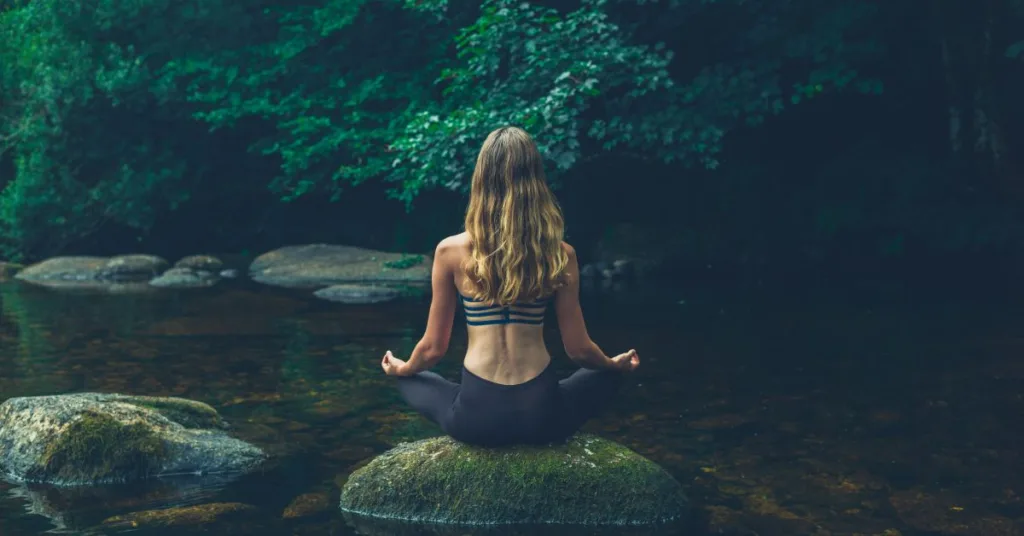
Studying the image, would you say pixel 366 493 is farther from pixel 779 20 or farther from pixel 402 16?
pixel 402 16

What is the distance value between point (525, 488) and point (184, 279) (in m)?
16.0

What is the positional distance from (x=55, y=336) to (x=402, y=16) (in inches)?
437

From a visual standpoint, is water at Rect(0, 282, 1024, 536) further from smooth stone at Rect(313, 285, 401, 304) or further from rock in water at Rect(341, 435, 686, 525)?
smooth stone at Rect(313, 285, 401, 304)

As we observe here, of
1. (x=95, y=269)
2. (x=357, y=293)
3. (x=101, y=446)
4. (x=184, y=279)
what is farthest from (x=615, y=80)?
(x=95, y=269)

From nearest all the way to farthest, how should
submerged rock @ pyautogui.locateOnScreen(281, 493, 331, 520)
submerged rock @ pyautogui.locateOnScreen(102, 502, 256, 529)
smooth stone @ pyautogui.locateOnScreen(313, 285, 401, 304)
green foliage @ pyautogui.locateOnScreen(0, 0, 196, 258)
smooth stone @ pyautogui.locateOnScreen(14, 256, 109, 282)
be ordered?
1. submerged rock @ pyautogui.locateOnScreen(102, 502, 256, 529)
2. submerged rock @ pyautogui.locateOnScreen(281, 493, 331, 520)
3. smooth stone @ pyautogui.locateOnScreen(313, 285, 401, 304)
4. smooth stone @ pyautogui.locateOnScreen(14, 256, 109, 282)
5. green foliage @ pyautogui.locateOnScreen(0, 0, 196, 258)

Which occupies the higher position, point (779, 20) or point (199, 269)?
point (779, 20)

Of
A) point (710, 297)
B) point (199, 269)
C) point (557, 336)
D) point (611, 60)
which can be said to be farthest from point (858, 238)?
point (199, 269)

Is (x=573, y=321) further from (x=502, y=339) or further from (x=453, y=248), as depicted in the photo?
(x=453, y=248)

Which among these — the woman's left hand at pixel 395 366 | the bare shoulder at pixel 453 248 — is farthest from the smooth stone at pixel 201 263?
the bare shoulder at pixel 453 248

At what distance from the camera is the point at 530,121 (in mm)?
15836

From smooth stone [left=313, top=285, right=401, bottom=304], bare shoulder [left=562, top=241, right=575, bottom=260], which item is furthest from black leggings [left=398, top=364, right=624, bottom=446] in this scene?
smooth stone [left=313, top=285, right=401, bottom=304]

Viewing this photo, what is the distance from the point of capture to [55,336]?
43.8 feet

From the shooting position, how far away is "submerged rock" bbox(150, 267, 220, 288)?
797 inches

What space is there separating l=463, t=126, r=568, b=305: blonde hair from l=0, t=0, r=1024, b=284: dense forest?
972 cm
